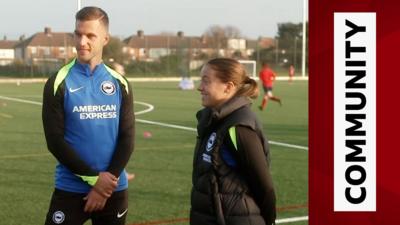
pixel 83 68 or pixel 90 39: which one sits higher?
pixel 90 39

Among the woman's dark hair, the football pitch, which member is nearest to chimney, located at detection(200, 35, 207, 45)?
the football pitch

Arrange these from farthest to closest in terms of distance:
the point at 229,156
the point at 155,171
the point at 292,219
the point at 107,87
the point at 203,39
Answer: the point at 203,39, the point at 155,171, the point at 292,219, the point at 107,87, the point at 229,156

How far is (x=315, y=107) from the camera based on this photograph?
3.74m

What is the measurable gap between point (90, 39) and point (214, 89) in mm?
758

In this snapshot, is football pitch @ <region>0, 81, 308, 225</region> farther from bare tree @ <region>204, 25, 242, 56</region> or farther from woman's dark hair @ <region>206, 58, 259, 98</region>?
bare tree @ <region>204, 25, 242, 56</region>

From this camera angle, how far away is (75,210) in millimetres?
3762

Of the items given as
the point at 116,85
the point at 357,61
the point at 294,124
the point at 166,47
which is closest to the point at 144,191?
the point at 116,85

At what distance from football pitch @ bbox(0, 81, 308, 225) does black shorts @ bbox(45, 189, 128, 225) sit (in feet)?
8.67

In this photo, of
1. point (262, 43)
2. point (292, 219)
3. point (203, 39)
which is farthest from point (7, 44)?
point (292, 219)

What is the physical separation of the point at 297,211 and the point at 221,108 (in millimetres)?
3836

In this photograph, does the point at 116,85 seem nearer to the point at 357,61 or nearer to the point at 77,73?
the point at 77,73

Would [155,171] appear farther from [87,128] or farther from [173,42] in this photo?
[173,42]

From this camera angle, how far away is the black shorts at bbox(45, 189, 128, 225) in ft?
12.3

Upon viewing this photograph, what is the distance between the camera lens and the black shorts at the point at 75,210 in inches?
147
